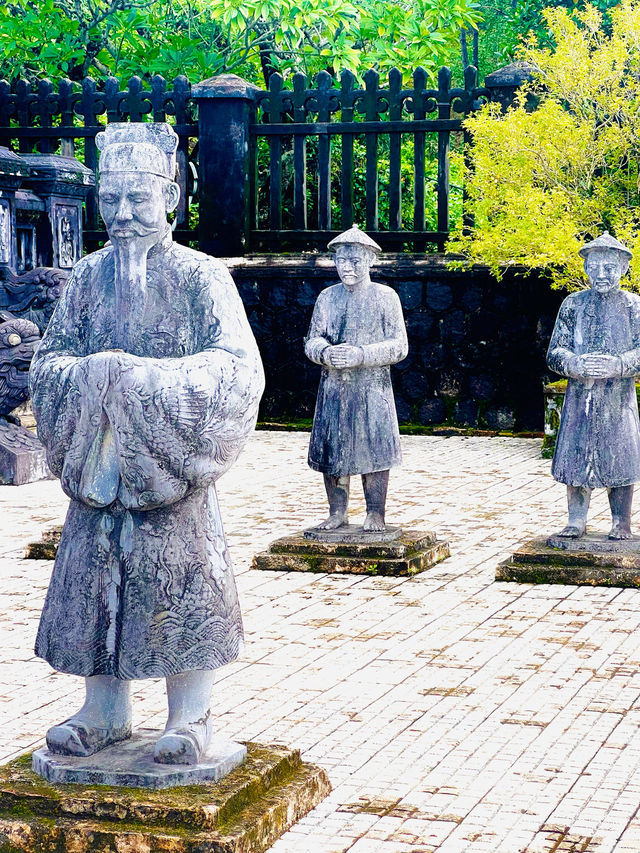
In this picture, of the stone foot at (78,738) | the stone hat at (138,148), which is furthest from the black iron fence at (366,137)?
the stone foot at (78,738)

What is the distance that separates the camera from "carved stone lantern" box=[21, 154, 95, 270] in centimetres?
1190

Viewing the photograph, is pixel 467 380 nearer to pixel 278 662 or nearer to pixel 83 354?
pixel 278 662

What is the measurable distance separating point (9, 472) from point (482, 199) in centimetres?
482

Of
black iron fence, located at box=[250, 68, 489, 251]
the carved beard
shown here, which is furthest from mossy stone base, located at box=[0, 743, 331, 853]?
black iron fence, located at box=[250, 68, 489, 251]

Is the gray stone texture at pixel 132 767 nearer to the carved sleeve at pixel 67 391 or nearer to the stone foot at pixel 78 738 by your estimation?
the stone foot at pixel 78 738

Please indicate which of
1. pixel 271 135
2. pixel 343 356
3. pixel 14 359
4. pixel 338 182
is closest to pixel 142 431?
pixel 343 356

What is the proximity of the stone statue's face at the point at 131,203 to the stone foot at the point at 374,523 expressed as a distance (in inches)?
167

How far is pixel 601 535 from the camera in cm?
783

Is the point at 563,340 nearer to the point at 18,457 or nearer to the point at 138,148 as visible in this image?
the point at 138,148

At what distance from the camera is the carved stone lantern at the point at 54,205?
11.9 metres

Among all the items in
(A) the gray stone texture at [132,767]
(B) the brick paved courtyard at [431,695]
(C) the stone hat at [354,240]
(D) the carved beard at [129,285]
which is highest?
(C) the stone hat at [354,240]

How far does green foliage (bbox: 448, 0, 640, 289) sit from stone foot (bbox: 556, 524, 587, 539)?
4040mm

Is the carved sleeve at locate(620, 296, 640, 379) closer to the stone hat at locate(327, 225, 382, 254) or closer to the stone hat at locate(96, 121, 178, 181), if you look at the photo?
the stone hat at locate(327, 225, 382, 254)

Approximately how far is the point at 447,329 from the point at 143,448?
9.62 m
